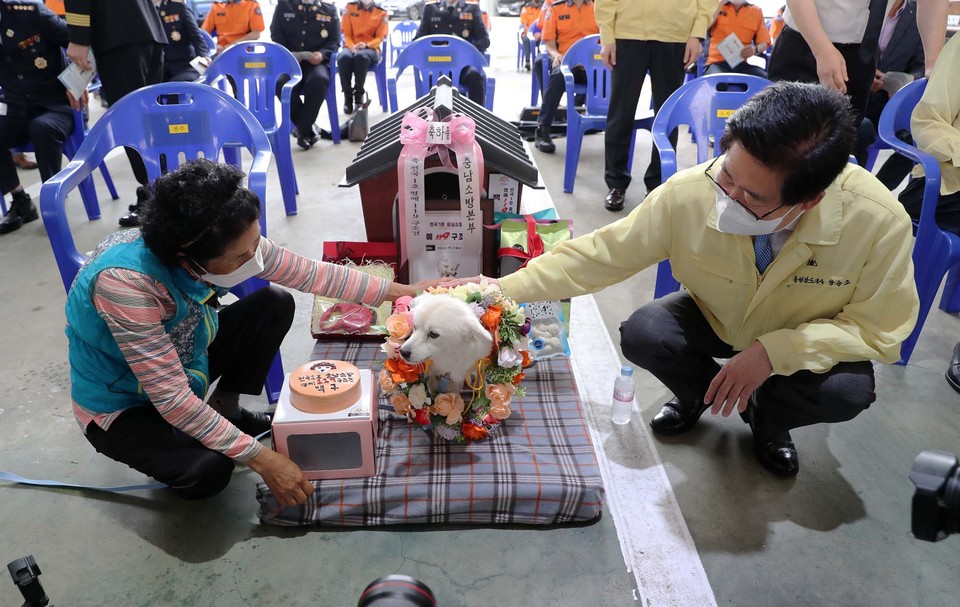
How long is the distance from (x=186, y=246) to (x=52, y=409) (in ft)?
4.04

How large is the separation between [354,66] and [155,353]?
519 centimetres

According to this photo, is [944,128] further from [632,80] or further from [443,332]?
[443,332]

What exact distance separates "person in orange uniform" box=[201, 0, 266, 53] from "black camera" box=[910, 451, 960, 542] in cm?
643

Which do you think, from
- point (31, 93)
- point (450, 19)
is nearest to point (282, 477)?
point (31, 93)

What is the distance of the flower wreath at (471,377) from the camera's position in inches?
66.3

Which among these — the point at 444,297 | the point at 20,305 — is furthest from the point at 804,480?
the point at 20,305

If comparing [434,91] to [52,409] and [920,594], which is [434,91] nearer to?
[52,409]

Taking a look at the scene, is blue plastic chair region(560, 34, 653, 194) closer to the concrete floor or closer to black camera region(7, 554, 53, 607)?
the concrete floor

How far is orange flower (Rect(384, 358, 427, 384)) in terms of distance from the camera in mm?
1713

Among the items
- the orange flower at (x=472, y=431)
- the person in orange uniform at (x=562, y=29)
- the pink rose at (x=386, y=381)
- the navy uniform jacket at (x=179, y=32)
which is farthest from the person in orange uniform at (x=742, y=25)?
the pink rose at (x=386, y=381)

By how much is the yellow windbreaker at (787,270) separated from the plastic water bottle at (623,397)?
333mm

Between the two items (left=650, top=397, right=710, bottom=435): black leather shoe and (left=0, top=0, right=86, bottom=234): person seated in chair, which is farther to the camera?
(left=0, top=0, right=86, bottom=234): person seated in chair

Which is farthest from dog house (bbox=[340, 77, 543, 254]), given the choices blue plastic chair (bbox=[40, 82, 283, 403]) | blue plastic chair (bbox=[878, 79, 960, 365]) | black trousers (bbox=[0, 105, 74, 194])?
black trousers (bbox=[0, 105, 74, 194])

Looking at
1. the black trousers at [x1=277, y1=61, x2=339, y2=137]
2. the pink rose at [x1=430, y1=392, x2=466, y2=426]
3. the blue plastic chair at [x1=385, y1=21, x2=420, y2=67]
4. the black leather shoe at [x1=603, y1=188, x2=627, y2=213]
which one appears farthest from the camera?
the blue plastic chair at [x1=385, y1=21, x2=420, y2=67]
